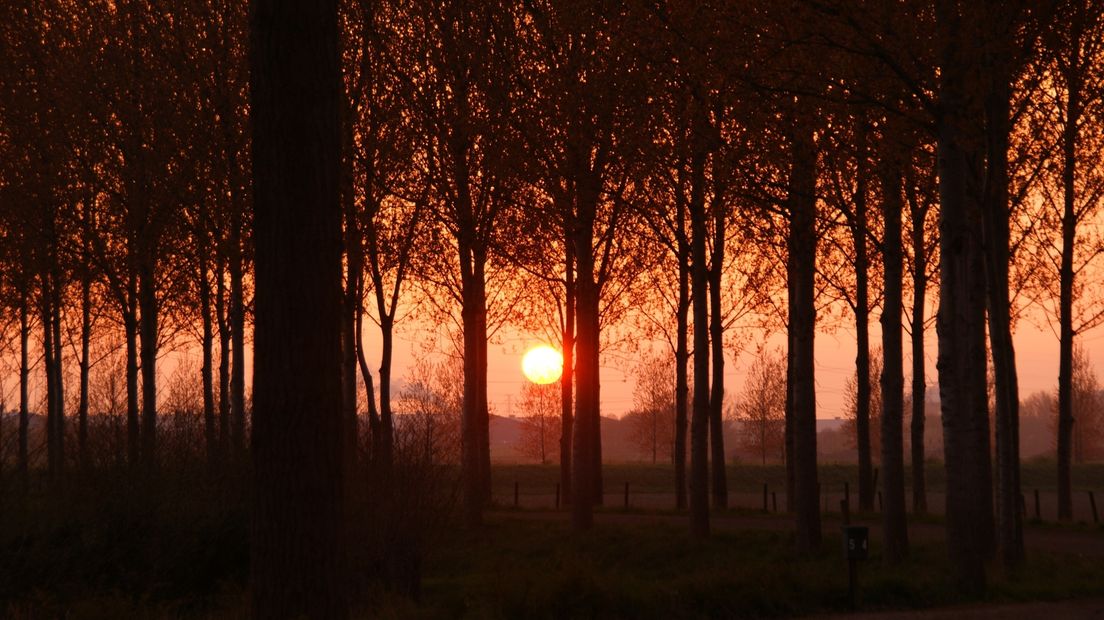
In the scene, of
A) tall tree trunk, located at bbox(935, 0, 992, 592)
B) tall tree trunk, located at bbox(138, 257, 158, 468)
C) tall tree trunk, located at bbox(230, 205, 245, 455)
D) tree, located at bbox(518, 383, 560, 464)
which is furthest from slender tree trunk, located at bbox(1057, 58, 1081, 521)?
tree, located at bbox(518, 383, 560, 464)

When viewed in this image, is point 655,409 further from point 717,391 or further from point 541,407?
point 717,391

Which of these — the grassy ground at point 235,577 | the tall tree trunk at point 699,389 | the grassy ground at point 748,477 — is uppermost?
the tall tree trunk at point 699,389

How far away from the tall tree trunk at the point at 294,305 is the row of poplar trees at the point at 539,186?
0.02 meters

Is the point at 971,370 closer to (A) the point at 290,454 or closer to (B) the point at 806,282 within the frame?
(B) the point at 806,282

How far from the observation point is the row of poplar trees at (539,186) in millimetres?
7891

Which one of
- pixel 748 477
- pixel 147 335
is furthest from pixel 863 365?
pixel 748 477

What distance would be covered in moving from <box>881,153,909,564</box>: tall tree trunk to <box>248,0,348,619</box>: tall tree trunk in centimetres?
1103

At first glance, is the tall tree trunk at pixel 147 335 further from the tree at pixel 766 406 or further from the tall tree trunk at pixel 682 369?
the tree at pixel 766 406

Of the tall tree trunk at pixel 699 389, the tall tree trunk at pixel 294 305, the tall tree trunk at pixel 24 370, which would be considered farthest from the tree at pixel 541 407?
the tall tree trunk at pixel 294 305

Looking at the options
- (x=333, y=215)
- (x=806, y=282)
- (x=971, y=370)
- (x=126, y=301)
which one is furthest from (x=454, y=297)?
(x=333, y=215)

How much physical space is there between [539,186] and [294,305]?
14.9 meters

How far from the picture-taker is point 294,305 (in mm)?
7762

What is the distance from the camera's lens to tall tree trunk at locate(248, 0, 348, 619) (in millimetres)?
7750

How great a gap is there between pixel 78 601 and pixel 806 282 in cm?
1152
